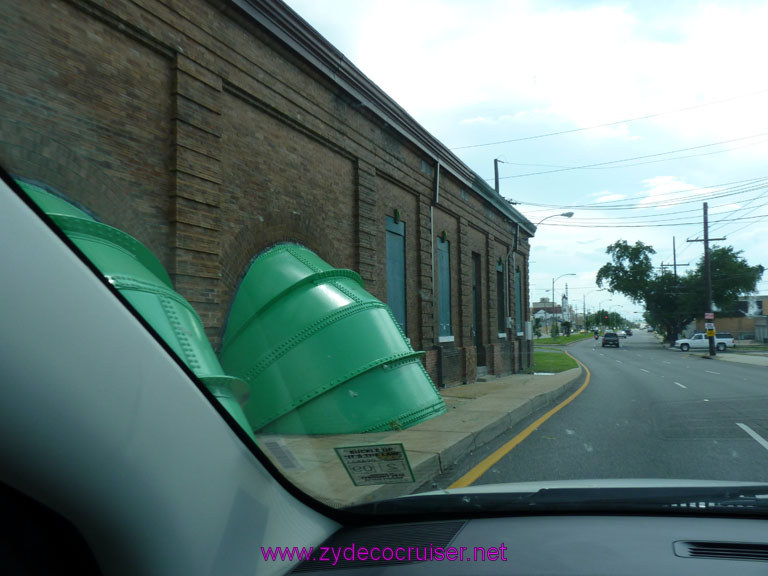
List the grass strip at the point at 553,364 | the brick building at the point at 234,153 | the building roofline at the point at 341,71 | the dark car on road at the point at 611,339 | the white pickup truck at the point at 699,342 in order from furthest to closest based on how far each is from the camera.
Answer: the dark car on road at the point at 611,339 < the white pickup truck at the point at 699,342 < the grass strip at the point at 553,364 < the building roofline at the point at 341,71 < the brick building at the point at 234,153

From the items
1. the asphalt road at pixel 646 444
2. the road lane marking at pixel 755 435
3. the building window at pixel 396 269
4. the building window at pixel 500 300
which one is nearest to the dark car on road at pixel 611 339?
the building window at pixel 500 300

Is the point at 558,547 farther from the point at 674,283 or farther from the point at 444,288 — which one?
the point at 674,283

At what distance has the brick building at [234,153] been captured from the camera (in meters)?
1.52

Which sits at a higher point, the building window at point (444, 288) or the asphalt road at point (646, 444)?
the building window at point (444, 288)

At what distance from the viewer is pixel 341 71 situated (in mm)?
8891

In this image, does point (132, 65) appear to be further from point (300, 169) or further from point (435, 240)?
point (435, 240)

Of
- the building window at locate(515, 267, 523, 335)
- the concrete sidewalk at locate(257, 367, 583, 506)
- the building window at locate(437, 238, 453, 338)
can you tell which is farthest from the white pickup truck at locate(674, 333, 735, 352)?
the concrete sidewalk at locate(257, 367, 583, 506)

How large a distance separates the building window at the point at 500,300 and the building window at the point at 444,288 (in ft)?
20.8

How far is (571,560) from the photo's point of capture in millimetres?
1757

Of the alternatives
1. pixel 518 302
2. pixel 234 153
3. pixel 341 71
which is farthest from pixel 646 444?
pixel 518 302

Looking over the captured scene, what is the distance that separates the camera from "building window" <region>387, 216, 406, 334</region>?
11812 millimetres

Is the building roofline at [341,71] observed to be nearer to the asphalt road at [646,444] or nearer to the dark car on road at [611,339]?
the asphalt road at [646,444]

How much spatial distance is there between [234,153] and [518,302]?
22047mm

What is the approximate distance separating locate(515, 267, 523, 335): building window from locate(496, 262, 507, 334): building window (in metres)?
2.35
